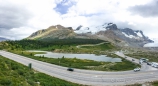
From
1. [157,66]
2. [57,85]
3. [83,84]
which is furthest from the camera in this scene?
[157,66]

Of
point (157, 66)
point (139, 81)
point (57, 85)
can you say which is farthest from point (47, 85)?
point (157, 66)

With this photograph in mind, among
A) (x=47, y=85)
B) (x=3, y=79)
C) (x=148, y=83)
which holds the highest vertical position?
(x=3, y=79)

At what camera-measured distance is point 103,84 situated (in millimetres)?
65312

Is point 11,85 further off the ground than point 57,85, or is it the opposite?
point 11,85

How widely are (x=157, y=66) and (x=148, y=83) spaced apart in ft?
159

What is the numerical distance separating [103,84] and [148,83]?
58.2 ft

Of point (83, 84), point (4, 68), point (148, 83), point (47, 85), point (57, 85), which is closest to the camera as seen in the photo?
point (4, 68)

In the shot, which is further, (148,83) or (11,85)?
(148,83)

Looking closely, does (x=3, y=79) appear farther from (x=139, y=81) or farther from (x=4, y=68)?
(x=139, y=81)

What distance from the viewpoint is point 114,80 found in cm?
7125

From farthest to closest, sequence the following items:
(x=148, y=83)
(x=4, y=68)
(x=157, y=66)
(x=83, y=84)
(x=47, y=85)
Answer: (x=157, y=66)
(x=148, y=83)
(x=83, y=84)
(x=47, y=85)
(x=4, y=68)

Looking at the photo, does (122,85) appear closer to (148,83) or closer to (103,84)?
(103,84)

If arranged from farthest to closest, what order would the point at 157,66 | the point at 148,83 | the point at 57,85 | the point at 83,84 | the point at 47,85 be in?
the point at 157,66
the point at 148,83
the point at 83,84
the point at 57,85
the point at 47,85

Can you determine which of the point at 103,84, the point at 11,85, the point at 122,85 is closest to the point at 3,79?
the point at 11,85
